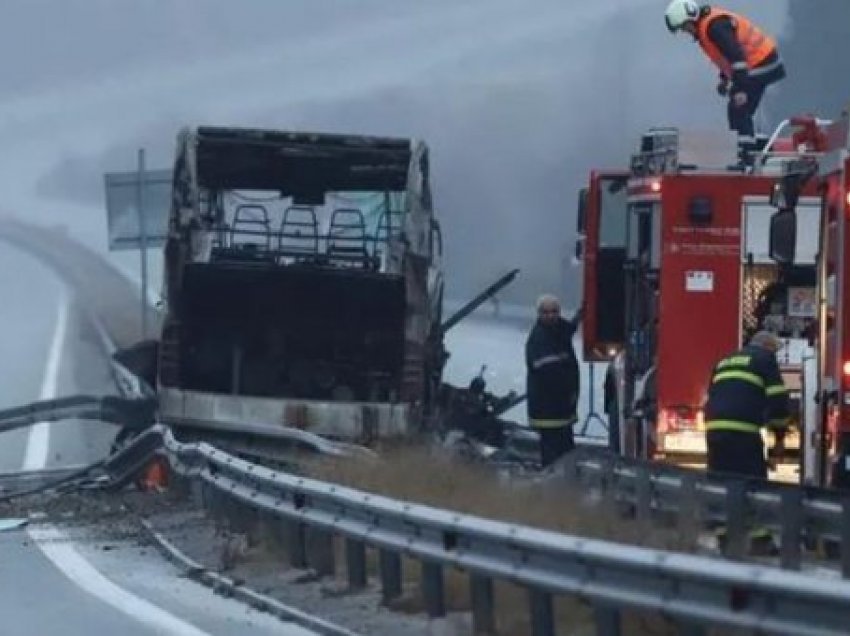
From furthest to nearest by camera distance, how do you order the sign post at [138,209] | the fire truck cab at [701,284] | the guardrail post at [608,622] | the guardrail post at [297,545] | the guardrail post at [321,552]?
the sign post at [138,209]
the fire truck cab at [701,284]
the guardrail post at [297,545]
the guardrail post at [321,552]
the guardrail post at [608,622]

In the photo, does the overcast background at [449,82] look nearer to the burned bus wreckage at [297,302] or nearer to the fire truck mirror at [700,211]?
the burned bus wreckage at [297,302]

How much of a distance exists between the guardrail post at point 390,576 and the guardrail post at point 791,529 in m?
1.77

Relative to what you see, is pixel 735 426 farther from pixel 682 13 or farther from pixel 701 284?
pixel 682 13

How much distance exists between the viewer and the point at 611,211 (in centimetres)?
2195

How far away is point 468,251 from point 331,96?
21.6 feet

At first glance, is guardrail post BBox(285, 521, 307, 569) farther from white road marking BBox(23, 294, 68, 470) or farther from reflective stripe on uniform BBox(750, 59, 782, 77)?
white road marking BBox(23, 294, 68, 470)

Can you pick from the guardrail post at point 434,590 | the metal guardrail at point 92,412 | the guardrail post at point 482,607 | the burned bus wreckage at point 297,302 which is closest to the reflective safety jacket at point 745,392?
the guardrail post at point 434,590

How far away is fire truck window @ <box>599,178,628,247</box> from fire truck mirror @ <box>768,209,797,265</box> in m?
6.51

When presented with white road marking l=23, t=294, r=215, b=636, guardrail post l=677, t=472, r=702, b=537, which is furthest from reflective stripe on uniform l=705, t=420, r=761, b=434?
white road marking l=23, t=294, r=215, b=636

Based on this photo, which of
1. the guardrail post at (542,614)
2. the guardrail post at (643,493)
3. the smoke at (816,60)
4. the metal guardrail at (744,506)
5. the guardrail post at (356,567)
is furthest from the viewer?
the smoke at (816,60)

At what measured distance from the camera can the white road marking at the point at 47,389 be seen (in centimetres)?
3167

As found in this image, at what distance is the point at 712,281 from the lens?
62.8ft

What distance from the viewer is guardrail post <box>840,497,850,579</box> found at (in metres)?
13.1

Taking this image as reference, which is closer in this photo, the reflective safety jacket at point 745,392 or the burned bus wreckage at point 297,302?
the reflective safety jacket at point 745,392
